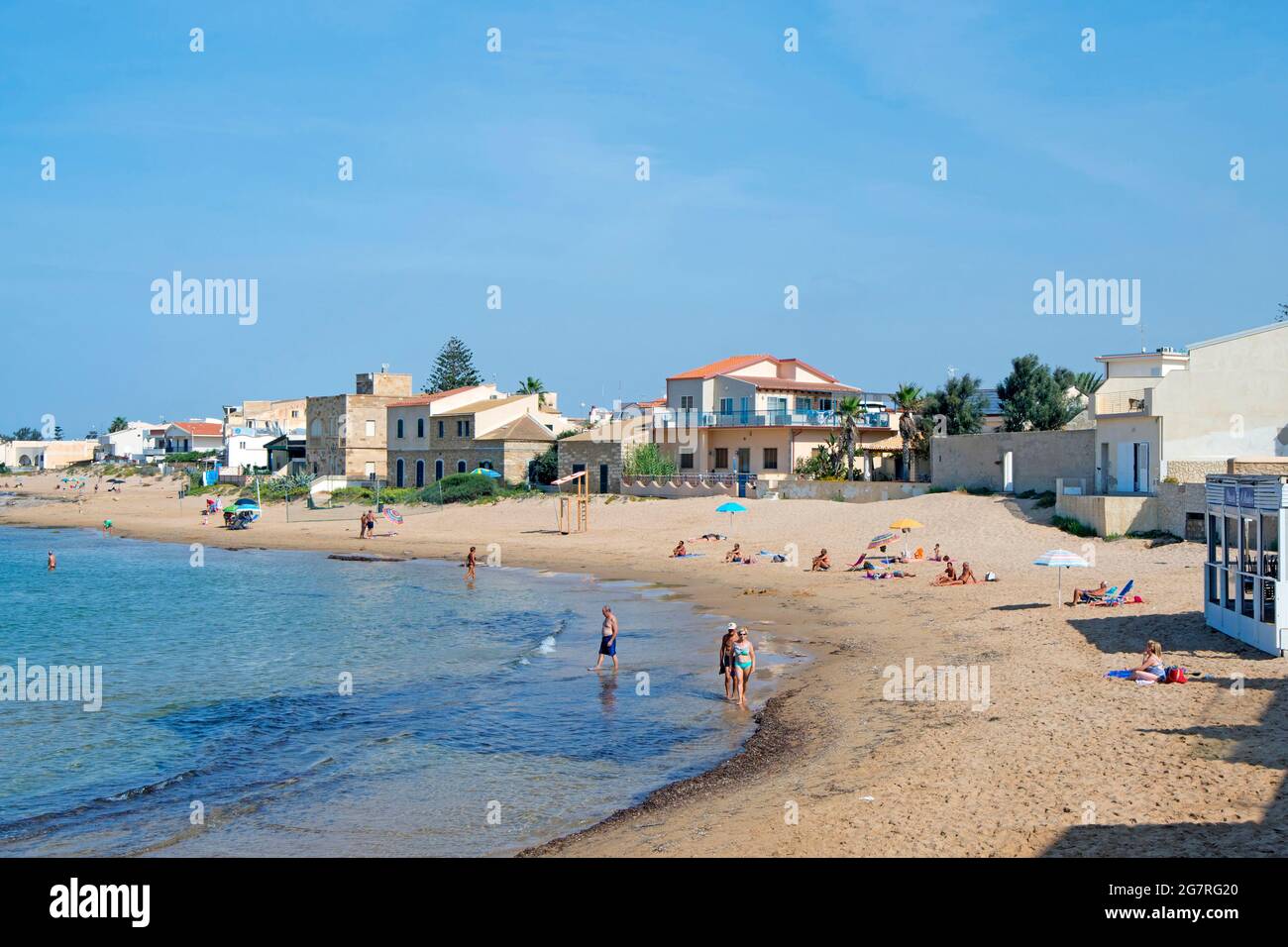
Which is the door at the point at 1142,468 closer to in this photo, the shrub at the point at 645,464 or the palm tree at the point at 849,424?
the palm tree at the point at 849,424

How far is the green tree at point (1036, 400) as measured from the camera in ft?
174

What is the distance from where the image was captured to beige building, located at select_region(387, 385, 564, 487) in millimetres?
61375

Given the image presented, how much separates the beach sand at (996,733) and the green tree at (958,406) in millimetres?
19338

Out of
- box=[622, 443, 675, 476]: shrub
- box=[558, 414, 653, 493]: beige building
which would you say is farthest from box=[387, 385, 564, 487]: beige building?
box=[622, 443, 675, 476]: shrub

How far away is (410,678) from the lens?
839 inches

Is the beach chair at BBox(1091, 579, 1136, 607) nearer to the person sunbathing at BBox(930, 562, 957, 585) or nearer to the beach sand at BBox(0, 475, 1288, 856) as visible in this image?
the beach sand at BBox(0, 475, 1288, 856)

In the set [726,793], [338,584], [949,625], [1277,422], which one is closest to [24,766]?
[726,793]

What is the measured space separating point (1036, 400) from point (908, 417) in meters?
8.18

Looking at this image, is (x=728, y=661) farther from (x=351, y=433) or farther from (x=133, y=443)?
(x=133, y=443)

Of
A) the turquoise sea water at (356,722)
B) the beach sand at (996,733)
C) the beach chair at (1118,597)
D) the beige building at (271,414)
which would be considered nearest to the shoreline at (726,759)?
the beach sand at (996,733)

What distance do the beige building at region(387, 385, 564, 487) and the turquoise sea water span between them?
1068 inches

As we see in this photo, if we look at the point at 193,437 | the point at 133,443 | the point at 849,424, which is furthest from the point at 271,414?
the point at 849,424

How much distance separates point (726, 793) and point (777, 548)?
86.1 feet

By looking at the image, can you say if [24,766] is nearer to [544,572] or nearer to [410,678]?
[410,678]
